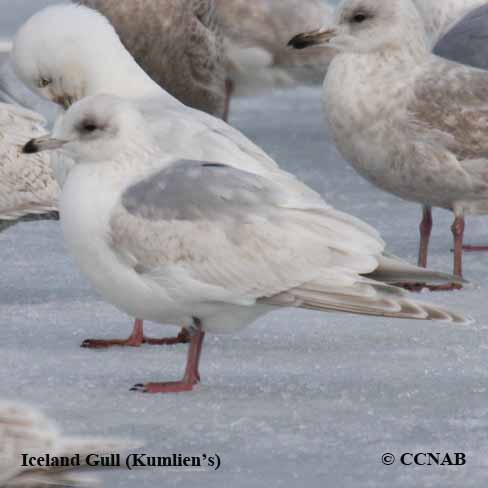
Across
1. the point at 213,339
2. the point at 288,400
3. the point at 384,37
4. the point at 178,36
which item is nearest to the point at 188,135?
the point at 213,339

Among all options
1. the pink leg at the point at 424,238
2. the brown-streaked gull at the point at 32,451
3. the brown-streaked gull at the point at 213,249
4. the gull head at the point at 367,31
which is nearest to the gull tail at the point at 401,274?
the brown-streaked gull at the point at 213,249

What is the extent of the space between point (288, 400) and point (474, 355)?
2.53 feet

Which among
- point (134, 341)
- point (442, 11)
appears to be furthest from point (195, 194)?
point (442, 11)

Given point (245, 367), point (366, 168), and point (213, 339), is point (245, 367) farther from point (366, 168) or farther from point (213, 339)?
point (366, 168)

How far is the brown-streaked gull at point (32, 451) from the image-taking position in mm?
3051

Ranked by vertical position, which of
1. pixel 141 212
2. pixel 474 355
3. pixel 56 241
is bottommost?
pixel 56 241

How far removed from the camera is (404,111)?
20.9ft

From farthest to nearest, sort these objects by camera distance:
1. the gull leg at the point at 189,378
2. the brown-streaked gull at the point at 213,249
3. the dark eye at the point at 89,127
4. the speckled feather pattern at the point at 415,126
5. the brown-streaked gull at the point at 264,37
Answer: the brown-streaked gull at the point at 264,37 → the speckled feather pattern at the point at 415,126 → the dark eye at the point at 89,127 → the gull leg at the point at 189,378 → the brown-streaked gull at the point at 213,249

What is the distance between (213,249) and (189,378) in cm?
39

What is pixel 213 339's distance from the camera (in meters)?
5.49

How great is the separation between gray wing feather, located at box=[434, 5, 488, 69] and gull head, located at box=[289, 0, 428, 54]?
4.08 ft

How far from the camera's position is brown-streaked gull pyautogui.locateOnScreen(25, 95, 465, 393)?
15.3 ft

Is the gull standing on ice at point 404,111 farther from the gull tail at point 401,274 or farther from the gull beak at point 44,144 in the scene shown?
the gull beak at point 44,144

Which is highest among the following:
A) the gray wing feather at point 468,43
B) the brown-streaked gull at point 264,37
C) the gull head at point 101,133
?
the gull head at point 101,133
